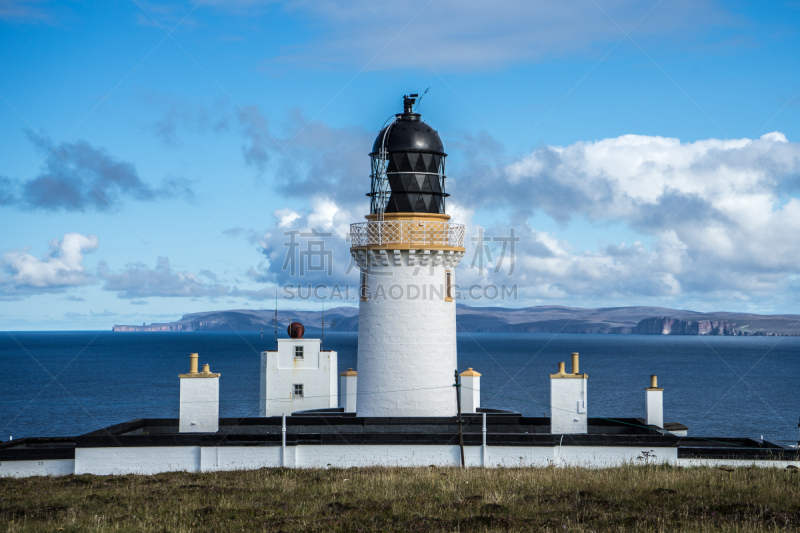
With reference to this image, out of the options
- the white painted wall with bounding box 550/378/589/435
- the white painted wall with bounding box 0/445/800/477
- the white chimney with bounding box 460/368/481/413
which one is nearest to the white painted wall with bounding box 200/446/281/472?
the white painted wall with bounding box 0/445/800/477

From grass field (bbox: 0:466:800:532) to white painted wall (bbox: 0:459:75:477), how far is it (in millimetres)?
1493

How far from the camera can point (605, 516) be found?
44.4ft

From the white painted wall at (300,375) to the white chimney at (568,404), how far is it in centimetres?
1289

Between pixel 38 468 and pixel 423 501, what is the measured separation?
39.7 feet

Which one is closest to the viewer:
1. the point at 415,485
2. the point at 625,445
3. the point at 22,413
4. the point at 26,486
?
the point at 415,485

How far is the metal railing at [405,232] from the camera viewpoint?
22578 millimetres

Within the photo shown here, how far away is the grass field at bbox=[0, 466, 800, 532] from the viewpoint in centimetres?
1338

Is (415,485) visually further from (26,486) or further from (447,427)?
(26,486)

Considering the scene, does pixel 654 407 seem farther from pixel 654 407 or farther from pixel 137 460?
pixel 137 460

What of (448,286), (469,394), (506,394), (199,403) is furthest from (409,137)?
(506,394)

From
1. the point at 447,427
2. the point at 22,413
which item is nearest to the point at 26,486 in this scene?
the point at 447,427

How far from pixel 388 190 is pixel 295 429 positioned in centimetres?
798

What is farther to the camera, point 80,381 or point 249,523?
point 80,381

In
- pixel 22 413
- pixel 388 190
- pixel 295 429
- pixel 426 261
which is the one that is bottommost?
pixel 22 413
